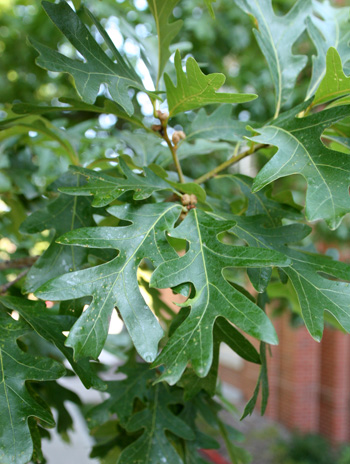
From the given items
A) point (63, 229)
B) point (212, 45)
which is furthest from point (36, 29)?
point (63, 229)

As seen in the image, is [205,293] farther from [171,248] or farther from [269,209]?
[269,209]

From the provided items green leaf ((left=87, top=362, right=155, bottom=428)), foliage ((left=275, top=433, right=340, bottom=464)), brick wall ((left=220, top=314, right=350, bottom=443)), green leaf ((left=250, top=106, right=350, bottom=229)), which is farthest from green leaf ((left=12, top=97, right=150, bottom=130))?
foliage ((left=275, top=433, right=340, bottom=464))

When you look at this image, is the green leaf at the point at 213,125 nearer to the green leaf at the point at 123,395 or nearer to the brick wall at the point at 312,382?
the green leaf at the point at 123,395

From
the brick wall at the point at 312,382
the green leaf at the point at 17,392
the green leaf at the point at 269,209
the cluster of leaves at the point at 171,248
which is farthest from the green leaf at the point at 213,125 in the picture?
the brick wall at the point at 312,382

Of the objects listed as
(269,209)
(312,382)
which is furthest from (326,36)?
(312,382)

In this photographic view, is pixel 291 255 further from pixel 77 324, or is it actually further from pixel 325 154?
pixel 77 324

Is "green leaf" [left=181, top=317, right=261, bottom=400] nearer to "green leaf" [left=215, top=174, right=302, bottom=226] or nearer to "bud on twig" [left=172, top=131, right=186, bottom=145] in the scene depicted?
"green leaf" [left=215, top=174, right=302, bottom=226]

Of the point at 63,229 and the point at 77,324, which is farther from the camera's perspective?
the point at 63,229

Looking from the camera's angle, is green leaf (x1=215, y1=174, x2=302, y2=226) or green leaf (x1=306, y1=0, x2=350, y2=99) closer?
green leaf (x1=215, y1=174, x2=302, y2=226)
